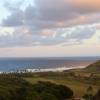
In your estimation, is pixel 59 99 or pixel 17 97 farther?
pixel 59 99

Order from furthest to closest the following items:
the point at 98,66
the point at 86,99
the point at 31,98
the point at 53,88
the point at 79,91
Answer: the point at 98,66 → the point at 79,91 → the point at 53,88 → the point at 86,99 → the point at 31,98

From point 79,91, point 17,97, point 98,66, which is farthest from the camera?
point 98,66

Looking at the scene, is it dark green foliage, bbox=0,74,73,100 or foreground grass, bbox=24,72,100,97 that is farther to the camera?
foreground grass, bbox=24,72,100,97

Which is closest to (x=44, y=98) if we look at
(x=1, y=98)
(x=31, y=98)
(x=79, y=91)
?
(x=31, y=98)

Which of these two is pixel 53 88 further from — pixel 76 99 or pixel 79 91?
pixel 79 91

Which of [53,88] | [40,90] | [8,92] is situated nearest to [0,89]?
[8,92]

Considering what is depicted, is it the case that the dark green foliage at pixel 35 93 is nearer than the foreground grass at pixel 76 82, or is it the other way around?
the dark green foliage at pixel 35 93

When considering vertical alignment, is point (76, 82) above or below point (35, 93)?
below

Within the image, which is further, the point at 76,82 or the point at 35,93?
the point at 76,82

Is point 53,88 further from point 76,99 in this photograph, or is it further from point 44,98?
point 44,98
